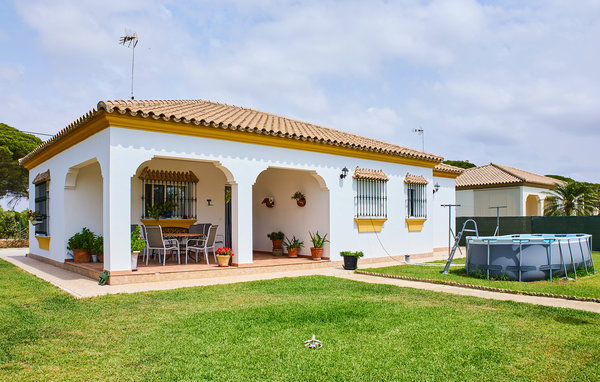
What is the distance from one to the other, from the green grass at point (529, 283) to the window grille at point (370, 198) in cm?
237

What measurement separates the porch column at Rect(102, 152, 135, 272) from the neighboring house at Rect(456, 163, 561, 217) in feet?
70.2

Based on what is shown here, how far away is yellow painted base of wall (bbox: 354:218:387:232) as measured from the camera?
13172mm

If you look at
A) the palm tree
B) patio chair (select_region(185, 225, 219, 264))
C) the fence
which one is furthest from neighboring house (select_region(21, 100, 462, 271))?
the palm tree

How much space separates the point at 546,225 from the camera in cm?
1991

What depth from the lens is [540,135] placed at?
24.9 metres

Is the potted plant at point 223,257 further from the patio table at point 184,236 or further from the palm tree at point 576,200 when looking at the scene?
the palm tree at point 576,200

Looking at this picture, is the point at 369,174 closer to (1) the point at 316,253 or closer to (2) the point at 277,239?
(1) the point at 316,253

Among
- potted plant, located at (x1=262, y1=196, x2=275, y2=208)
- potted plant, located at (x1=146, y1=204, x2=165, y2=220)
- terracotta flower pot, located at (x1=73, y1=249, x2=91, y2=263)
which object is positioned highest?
potted plant, located at (x1=262, y1=196, x2=275, y2=208)

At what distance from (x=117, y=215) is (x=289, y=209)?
235 inches

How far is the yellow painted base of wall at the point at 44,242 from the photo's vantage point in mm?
13421

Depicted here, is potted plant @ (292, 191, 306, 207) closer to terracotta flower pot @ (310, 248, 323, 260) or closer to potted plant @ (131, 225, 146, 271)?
terracotta flower pot @ (310, 248, 323, 260)

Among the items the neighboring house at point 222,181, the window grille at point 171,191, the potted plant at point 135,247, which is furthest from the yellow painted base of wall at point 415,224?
the potted plant at point 135,247

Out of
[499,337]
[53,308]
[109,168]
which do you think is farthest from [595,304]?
[109,168]

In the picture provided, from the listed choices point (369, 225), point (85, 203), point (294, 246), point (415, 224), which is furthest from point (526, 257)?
point (85, 203)
